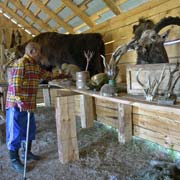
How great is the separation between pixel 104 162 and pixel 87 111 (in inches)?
58.5

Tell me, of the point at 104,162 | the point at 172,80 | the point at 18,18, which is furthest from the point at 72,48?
the point at 18,18

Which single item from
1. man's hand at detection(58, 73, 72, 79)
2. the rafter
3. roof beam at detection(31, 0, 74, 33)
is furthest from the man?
the rafter

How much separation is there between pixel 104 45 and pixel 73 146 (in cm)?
168

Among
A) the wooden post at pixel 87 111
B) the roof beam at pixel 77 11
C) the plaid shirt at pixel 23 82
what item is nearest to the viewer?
Answer: the plaid shirt at pixel 23 82

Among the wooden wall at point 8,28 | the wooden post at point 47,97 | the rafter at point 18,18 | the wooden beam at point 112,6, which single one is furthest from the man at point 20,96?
the wooden wall at point 8,28

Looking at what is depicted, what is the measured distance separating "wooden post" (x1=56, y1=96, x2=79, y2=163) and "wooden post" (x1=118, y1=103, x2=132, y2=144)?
30.7 inches

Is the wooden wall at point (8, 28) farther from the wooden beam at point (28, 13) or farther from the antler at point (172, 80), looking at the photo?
the antler at point (172, 80)

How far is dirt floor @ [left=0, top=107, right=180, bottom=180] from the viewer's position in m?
2.25

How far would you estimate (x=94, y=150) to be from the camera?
9.64ft

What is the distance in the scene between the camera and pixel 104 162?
8.45 ft

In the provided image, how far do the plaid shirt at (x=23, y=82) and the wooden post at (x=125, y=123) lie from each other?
1250 mm

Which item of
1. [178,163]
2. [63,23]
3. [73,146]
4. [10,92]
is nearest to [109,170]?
[73,146]

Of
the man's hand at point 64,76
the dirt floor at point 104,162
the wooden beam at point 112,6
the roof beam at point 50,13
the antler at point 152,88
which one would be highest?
the roof beam at point 50,13

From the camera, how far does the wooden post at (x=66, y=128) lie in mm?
2553
